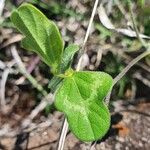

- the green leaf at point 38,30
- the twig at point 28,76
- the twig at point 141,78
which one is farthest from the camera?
the twig at point 141,78

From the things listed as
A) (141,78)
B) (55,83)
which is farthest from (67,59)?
(141,78)

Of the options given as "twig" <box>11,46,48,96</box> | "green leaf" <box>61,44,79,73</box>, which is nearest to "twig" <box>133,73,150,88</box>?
"twig" <box>11,46,48,96</box>

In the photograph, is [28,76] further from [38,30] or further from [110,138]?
[38,30]

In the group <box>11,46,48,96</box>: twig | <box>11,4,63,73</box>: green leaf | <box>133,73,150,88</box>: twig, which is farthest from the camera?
<box>133,73,150,88</box>: twig

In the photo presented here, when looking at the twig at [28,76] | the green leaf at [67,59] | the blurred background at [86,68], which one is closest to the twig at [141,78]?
the blurred background at [86,68]

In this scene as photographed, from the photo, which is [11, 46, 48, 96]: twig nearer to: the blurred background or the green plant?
the blurred background

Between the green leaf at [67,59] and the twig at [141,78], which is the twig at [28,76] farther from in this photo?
the green leaf at [67,59]
